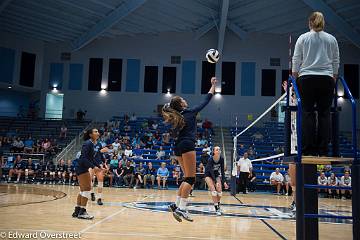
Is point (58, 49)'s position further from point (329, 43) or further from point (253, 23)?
point (329, 43)

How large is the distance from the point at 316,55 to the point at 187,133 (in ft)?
7.25

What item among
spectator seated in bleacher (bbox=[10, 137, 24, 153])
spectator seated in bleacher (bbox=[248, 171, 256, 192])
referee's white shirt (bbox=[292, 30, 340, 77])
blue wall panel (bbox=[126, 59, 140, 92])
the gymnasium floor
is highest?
blue wall panel (bbox=[126, 59, 140, 92])

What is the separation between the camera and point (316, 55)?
163 inches

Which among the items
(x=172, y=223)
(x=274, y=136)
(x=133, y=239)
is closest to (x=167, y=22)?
(x=274, y=136)

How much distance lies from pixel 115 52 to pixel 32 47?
20.0 feet

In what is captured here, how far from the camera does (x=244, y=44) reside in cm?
2628

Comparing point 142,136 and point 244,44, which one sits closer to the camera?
point 142,136

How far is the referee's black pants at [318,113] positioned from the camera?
161 inches

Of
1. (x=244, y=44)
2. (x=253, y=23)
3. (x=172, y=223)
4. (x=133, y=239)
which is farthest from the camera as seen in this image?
(x=244, y=44)

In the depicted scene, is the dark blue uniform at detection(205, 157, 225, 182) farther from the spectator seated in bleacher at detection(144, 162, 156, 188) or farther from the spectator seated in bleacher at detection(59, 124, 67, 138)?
the spectator seated in bleacher at detection(59, 124, 67, 138)

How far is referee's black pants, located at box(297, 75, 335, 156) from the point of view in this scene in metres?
4.09

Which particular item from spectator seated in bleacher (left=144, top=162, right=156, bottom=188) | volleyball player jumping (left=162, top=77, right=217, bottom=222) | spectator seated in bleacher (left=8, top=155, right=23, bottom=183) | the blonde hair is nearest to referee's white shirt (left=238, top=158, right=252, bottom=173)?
spectator seated in bleacher (left=144, top=162, right=156, bottom=188)

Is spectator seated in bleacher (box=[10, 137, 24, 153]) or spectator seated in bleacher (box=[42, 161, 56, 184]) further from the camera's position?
spectator seated in bleacher (box=[10, 137, 24, 153])

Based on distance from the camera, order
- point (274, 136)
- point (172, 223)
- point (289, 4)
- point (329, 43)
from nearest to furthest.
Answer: point (329, 43), point (172, 223), point (289, 4), point (274, 136)
